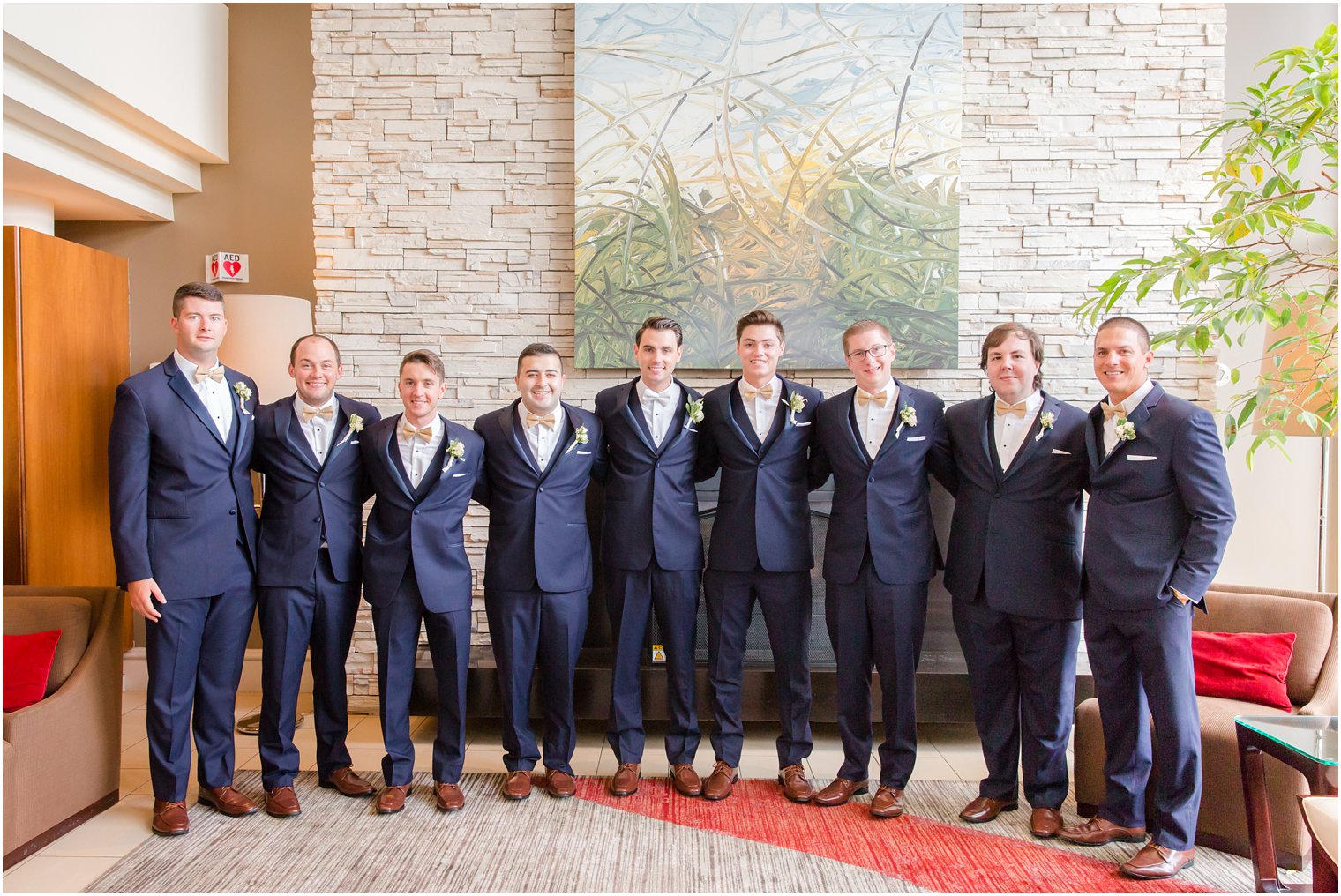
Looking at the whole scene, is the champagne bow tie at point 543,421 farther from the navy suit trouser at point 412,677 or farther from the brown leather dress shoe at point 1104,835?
the brown leather dress shoe at point 1104,835

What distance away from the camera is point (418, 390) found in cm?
303

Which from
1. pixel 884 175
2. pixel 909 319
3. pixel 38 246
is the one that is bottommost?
pixel 909 319

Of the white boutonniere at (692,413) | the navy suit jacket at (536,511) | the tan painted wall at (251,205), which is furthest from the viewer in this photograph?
the tan painted wall at (251,205)

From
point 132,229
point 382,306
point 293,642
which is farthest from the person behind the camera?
point 132,229

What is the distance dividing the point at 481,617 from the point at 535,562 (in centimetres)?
139

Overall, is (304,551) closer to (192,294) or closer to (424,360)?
(424,360)

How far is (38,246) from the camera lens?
3949 millimetres

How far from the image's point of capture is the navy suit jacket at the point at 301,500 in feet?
9.89

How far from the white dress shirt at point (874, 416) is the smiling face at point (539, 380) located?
1163 millimetres

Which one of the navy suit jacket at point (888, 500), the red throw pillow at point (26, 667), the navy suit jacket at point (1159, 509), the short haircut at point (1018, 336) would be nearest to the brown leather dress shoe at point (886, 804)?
the navy suit jacket at point (888, 500)

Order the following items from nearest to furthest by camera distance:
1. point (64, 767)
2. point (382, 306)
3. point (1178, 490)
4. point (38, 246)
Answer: point (1178, 490) → point (64, 767) → point (38, 246) → point (382, 306)

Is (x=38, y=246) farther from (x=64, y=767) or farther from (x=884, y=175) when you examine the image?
(x=884, y=175)

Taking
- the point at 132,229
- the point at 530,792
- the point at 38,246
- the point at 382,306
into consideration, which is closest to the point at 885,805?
the point at 530,792

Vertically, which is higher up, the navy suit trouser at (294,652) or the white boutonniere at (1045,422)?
the white boutonniere at (1045,422)
